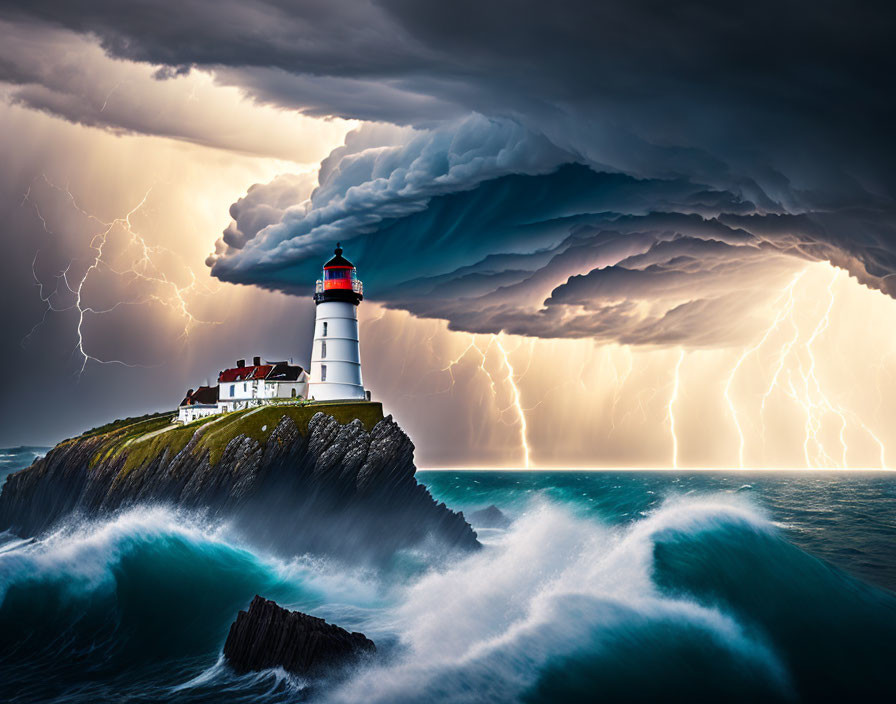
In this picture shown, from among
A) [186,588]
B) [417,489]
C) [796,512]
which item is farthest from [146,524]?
[796,512]

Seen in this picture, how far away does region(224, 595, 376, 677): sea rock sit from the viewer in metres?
21.4

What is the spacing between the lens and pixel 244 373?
220 feet

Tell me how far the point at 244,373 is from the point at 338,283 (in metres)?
14.7

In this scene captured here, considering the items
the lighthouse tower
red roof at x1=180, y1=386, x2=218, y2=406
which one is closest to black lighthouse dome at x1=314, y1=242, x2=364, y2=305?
the lighthouse tower

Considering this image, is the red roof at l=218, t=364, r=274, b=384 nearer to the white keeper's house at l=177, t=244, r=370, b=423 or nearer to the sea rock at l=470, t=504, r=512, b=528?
the white keeper's house at l=177, t=244, r=370, b=423

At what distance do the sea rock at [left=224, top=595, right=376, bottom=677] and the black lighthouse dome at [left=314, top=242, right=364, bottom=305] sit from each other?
35.7 m

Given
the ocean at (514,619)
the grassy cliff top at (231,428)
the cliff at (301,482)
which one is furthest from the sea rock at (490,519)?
the ocean at (514,619)

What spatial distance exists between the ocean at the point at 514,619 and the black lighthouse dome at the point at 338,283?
70.6ft

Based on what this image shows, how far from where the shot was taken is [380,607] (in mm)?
34219

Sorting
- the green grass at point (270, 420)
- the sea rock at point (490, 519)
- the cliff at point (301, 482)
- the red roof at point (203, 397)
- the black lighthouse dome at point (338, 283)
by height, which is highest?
the black lighthouse dome at point (338, 283)

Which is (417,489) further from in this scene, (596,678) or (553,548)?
(596,678)

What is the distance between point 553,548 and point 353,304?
26857 mm

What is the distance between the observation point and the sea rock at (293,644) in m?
21.4

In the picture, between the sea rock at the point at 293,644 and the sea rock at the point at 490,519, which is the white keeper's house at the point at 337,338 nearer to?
the sea rock at the point at 490,519
